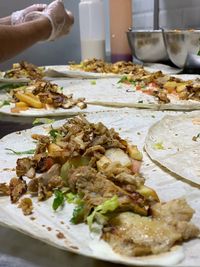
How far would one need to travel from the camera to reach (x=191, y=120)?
155 cm

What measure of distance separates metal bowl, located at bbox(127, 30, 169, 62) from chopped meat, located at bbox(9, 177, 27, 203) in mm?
2187

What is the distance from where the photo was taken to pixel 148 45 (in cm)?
308

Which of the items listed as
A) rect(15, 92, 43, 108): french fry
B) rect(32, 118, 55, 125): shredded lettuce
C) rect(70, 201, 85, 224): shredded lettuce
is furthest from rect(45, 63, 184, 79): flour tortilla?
rect(70, 201, 85, 224): shredded lettuce

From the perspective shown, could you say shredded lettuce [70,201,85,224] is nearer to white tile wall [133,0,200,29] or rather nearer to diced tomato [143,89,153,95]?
Answer: diced tomato [143,89,153,95]

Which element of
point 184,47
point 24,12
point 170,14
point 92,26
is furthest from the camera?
point 170,14

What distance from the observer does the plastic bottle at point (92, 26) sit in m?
3.35

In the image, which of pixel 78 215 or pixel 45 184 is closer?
pixel 78 215

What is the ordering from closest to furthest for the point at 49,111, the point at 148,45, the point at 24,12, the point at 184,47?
the point at 49,111 → the point at 184,47 → the point at 24,12 → the point at 148,45

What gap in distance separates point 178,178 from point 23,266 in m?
0.47

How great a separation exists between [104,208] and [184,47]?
2.03 metres

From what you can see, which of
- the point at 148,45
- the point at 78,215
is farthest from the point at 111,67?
the point at 78,215

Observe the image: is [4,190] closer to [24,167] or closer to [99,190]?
[24,167]

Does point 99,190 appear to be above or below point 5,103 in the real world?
above

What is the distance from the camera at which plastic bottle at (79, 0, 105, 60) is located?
132 inches
